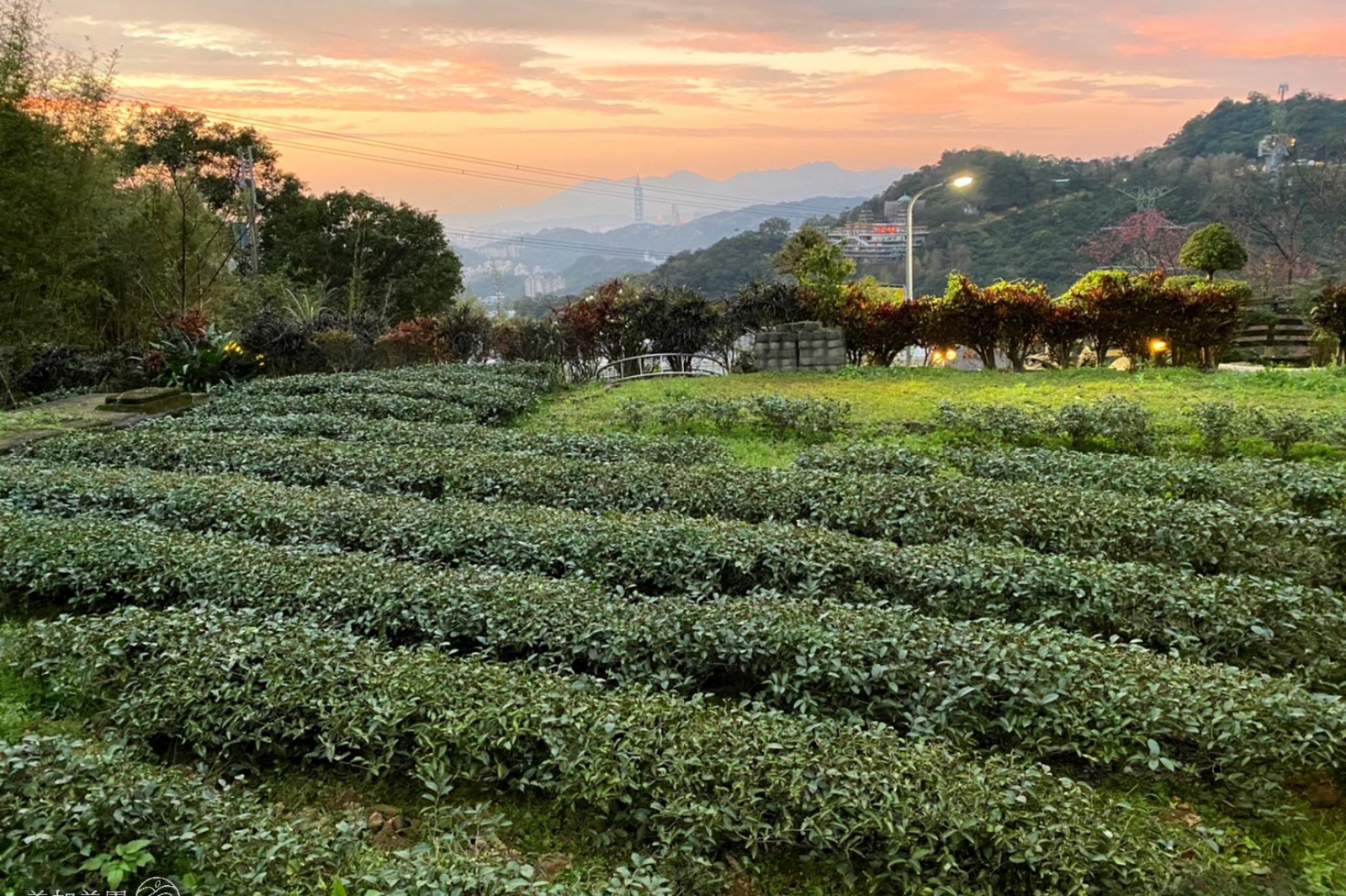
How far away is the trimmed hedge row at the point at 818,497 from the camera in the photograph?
157 inches

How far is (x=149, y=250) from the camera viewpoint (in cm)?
1287

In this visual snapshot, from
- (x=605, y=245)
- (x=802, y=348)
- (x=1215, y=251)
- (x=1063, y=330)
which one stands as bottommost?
(x=802, y=348)

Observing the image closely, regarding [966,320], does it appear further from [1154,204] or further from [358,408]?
[1154,204]

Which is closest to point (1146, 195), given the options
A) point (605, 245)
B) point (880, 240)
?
point (880, 240)

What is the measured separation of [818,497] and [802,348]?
320 inches

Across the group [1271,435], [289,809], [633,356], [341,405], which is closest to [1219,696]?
[289,809]

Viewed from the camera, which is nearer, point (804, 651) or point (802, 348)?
point (804, 651)

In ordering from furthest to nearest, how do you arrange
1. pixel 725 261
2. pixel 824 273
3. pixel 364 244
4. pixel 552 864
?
pixel 725 261 < pixel 364 244 < pixel 824 273 < pixel 552 864

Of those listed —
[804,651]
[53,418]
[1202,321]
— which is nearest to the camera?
[804,651]

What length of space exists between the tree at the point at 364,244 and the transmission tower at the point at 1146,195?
76.0 ft

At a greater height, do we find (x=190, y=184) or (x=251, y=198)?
(x=251, y=198)

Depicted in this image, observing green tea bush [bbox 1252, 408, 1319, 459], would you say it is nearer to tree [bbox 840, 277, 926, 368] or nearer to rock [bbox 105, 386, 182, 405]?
→ tree [bbox 840, 277, 926, 368]

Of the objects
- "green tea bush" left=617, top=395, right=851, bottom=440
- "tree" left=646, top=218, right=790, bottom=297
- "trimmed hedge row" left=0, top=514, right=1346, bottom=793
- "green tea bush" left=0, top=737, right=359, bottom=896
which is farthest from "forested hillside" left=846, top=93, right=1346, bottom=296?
"green tea bush" left=0, top=737, right=359, bottom=896

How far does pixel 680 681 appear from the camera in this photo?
2939 millimetres
